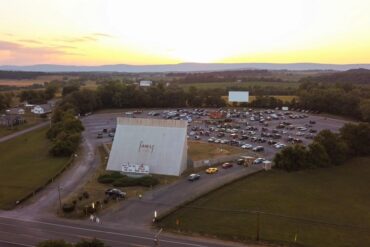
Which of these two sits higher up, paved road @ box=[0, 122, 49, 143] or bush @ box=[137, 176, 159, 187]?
bush @ box=[137, 176, 159, 187]

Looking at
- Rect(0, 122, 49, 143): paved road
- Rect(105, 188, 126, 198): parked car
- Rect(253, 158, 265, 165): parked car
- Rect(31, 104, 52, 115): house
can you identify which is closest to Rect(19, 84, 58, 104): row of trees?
Rect(31, 104, 52, 115): house

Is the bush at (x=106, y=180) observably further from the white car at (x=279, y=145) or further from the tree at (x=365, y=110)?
the tree at (x=365, y=110)

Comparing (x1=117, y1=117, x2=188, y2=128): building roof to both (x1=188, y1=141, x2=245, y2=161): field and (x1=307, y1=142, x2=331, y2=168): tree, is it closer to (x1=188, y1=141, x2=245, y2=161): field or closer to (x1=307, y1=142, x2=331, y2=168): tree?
(x1=188, y1=141, x2=245, y2=161): field

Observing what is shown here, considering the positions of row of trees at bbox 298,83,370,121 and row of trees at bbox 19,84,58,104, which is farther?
row of trees at bbox 19,84,58,104

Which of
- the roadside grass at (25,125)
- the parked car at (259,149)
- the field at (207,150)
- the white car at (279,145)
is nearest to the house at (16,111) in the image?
the roadside grass at (25,125)

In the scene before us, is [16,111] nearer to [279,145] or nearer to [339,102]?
[279,145]

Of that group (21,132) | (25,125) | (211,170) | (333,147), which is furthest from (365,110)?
(25,125)
